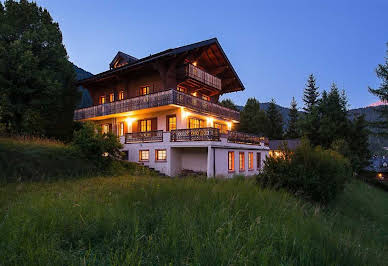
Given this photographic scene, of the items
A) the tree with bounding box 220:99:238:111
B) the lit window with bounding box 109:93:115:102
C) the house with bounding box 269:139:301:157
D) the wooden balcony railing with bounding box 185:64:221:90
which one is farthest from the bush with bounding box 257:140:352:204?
the tree with bounding box 220:99:238:111

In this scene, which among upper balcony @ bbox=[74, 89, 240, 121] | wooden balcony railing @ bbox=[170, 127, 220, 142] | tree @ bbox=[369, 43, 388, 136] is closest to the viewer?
wooden balcony railing @ bbox=[170, 127, 220, 142]

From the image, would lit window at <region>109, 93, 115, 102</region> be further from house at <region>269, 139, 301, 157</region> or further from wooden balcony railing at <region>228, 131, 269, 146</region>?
house at <region>269, 139, 301, 157</region>

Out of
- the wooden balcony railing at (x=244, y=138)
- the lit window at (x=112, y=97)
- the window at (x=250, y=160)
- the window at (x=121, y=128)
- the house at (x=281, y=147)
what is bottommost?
the window at (x=250, y=160)

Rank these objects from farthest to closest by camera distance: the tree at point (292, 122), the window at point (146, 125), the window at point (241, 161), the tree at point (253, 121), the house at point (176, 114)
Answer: the tree at point (292, 122), the tree at point (253, 121), the window at point (146, 125), the window at point (241, 161), the house at point (176, 114)

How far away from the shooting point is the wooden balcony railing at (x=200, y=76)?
2252 cm

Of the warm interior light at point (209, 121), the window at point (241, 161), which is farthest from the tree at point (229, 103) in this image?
the window at point (241, 161)

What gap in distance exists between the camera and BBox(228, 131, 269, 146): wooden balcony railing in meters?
19.4

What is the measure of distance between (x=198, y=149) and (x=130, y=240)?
50.4ft

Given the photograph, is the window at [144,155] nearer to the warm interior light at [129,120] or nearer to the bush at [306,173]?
the warm interior light at [129,120]

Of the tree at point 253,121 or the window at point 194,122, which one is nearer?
the window at point 194,122

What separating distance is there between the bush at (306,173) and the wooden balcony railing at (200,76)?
14455mm

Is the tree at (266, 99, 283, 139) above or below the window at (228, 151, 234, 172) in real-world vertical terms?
above

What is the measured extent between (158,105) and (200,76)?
6614 mm

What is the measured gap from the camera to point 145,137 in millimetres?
20078
